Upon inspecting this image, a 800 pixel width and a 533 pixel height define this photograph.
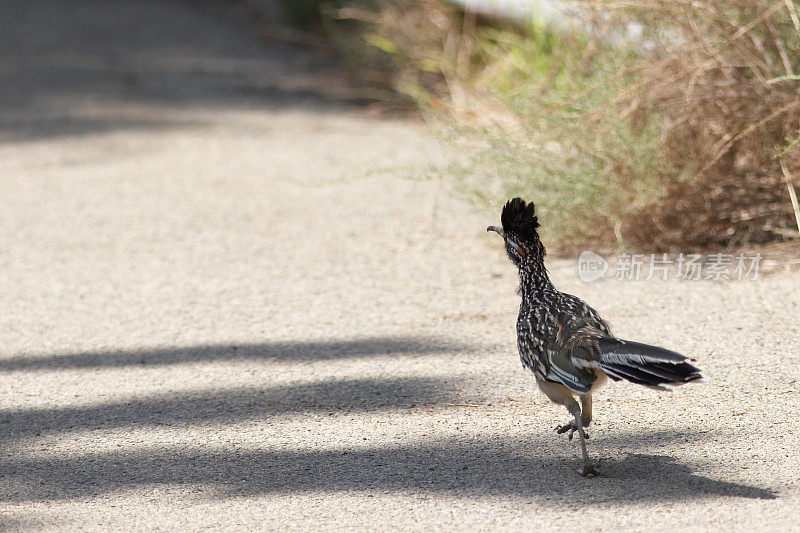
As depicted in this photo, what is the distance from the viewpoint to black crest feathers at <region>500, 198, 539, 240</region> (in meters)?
4.06

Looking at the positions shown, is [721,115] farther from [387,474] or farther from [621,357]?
[387,474]

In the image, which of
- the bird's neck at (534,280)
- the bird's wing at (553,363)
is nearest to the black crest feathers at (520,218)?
the bird's neck at (534,280)

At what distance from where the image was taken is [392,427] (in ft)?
13.7

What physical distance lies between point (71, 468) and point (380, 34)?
7.39m

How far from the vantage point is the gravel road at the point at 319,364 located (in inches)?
139

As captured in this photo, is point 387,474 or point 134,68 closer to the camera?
point 387,474

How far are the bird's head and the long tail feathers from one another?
0.79 meters

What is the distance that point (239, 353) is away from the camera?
511 cm

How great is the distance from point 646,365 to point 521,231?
102 cm

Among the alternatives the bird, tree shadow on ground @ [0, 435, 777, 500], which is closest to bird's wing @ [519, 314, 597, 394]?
the bird

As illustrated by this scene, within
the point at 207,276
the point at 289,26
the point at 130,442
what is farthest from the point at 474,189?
the point at 289,26

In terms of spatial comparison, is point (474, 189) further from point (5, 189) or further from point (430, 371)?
point (5, 189)

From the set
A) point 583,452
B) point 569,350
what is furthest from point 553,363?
point 583,452

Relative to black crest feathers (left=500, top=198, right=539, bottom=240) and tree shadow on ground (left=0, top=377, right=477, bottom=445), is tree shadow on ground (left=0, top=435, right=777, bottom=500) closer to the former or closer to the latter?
tree shadow on ground (left=0, top=377, right=477, bottom=445)
